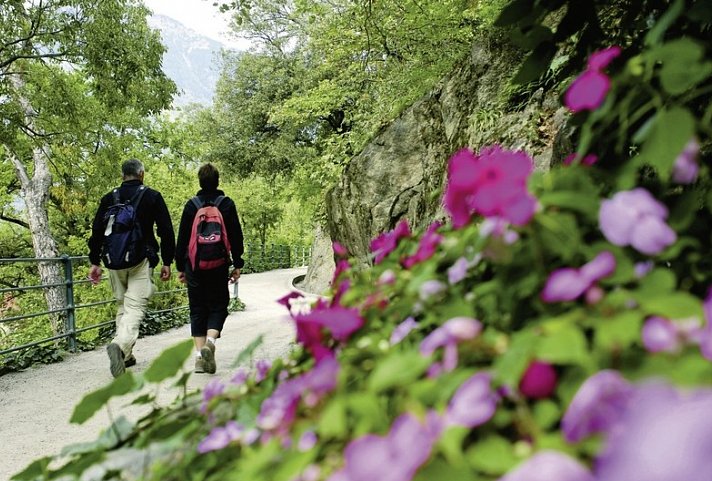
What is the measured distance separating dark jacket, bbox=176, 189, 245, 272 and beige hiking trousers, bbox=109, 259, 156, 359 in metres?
0.34

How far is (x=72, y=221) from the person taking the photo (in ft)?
59.7

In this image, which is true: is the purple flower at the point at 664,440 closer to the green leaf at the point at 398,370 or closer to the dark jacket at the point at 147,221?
the green leaf at the point at 398,370

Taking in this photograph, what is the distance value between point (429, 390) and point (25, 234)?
2326 centimetres

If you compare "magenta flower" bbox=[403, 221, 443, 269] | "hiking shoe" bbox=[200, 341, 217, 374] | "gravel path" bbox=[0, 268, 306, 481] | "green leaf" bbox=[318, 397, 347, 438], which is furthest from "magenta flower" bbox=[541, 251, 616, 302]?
"hiking shoe" bbox=[200, 341, 217, 374]

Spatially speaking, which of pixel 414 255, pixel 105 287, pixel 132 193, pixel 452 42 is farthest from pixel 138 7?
pixel 414 255

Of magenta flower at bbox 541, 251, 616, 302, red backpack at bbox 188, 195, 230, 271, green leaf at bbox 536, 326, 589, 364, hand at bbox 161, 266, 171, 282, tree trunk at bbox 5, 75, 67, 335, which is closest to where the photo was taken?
green leaf at bbox 536, 326, 589, 364

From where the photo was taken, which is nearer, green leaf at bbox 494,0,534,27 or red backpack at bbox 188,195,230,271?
green leaf at bbox 494,0,534,27

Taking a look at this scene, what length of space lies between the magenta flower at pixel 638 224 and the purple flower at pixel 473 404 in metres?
0.20

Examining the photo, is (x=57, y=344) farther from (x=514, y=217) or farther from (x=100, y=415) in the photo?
(x=514, y=217)

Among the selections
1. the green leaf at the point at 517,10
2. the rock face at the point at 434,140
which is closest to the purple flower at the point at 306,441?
the green leaf at the point at 517,10

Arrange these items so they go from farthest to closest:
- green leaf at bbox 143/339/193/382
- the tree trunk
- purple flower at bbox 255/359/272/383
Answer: the tree trunk, purple flower at bbox 255/359/272/383, green leaf at bbox 143/339/193/382

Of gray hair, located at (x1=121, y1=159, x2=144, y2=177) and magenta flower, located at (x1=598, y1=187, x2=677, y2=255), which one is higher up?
gray hair, located at (x1=121, y1=159, x2=144, y2=177)

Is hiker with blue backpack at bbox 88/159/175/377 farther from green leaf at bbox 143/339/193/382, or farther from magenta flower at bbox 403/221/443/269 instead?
magenta flower at bbox 403/221/443/269

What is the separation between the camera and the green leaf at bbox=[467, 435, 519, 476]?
416mm
